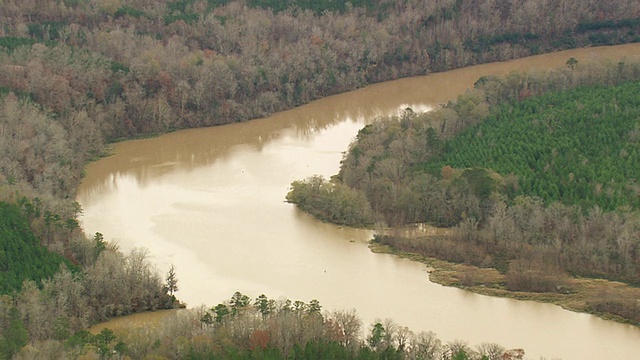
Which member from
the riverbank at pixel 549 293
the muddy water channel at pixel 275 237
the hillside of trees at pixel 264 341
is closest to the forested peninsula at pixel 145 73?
the hillside of trees at pixel 264 341

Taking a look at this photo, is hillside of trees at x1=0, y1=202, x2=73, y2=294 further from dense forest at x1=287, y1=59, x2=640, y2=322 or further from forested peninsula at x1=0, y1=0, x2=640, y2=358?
dense forest at x1=287, y1=59, x2=640, y2=322

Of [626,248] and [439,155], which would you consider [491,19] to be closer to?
[439,155]

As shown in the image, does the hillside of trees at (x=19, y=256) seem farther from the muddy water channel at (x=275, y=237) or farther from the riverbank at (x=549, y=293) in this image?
the riverbank at (x=549, y=293)

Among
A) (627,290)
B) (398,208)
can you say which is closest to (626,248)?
(627,290)

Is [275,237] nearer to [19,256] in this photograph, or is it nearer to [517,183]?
[517,183]

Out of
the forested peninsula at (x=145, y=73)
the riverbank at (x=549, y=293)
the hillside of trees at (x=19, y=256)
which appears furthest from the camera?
the riverbank at (x=549, y=293)

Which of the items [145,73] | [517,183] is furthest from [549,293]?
[145,73]
